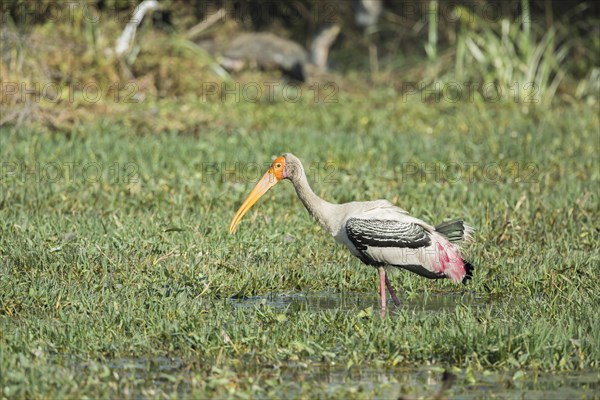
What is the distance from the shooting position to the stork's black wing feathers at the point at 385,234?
6.23 meters

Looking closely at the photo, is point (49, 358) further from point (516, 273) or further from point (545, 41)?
point (545, 41)

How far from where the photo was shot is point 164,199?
8844 mm

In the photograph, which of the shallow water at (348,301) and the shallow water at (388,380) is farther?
the shallow water at (348,301)

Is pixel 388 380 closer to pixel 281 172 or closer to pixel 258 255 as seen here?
pixel 281 172

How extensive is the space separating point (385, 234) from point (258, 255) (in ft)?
3.88

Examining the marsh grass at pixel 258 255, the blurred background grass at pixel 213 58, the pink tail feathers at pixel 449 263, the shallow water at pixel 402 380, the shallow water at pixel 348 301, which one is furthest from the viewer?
the blurred background grass at pixel 213 58

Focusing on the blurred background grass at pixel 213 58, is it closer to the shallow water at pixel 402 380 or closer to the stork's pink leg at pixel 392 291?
the stork's pink leg at pixel 392 291

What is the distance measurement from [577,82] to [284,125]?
5.21 metres

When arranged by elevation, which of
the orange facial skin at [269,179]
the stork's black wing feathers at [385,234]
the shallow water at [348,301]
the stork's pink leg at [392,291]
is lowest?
the shallow water at [348,301]

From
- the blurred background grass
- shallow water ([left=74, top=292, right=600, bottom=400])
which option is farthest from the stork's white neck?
the blurred background grass

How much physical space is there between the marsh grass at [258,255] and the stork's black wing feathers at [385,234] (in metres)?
0.40

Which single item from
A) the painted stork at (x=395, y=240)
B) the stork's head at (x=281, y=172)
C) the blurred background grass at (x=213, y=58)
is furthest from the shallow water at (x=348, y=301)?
the blurred background grass at (x=213, y=58)

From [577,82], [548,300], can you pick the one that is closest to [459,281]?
[548,300]

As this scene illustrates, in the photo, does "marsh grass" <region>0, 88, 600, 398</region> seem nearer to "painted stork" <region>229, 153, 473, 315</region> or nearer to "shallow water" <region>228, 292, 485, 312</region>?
"shallow water" <region>228, 292, 485, 312</region>
